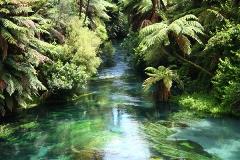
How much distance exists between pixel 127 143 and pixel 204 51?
24.9ft

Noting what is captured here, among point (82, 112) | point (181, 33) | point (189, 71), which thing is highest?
point (181, 33)

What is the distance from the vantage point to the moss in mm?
19355

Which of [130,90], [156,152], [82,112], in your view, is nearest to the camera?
[156,152]

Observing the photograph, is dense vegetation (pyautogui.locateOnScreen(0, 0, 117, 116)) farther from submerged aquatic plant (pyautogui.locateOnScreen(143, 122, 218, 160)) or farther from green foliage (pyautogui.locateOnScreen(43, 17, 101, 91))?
submerged aquatic plant (pyautogui.locateOnScreen(143, 122, 218, 160))

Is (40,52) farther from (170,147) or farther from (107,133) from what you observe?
(170,147)

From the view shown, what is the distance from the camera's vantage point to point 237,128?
1731cm

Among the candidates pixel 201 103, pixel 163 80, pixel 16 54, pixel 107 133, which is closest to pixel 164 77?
pixel 163 80

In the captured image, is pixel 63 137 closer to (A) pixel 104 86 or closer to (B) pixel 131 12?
(A) pixel 104 86

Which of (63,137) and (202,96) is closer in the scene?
(63,137)

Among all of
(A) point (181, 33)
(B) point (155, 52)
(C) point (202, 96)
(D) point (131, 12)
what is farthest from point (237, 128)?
(D) point (131, 12)

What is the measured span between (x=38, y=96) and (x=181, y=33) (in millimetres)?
7896

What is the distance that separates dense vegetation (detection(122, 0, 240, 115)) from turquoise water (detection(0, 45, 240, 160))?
1408 millimetres

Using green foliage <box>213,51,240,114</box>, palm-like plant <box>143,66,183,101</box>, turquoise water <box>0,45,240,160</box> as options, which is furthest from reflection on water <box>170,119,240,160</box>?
palm-like plant <box>143,66,183,101</box>

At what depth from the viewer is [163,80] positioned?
21.2 m
